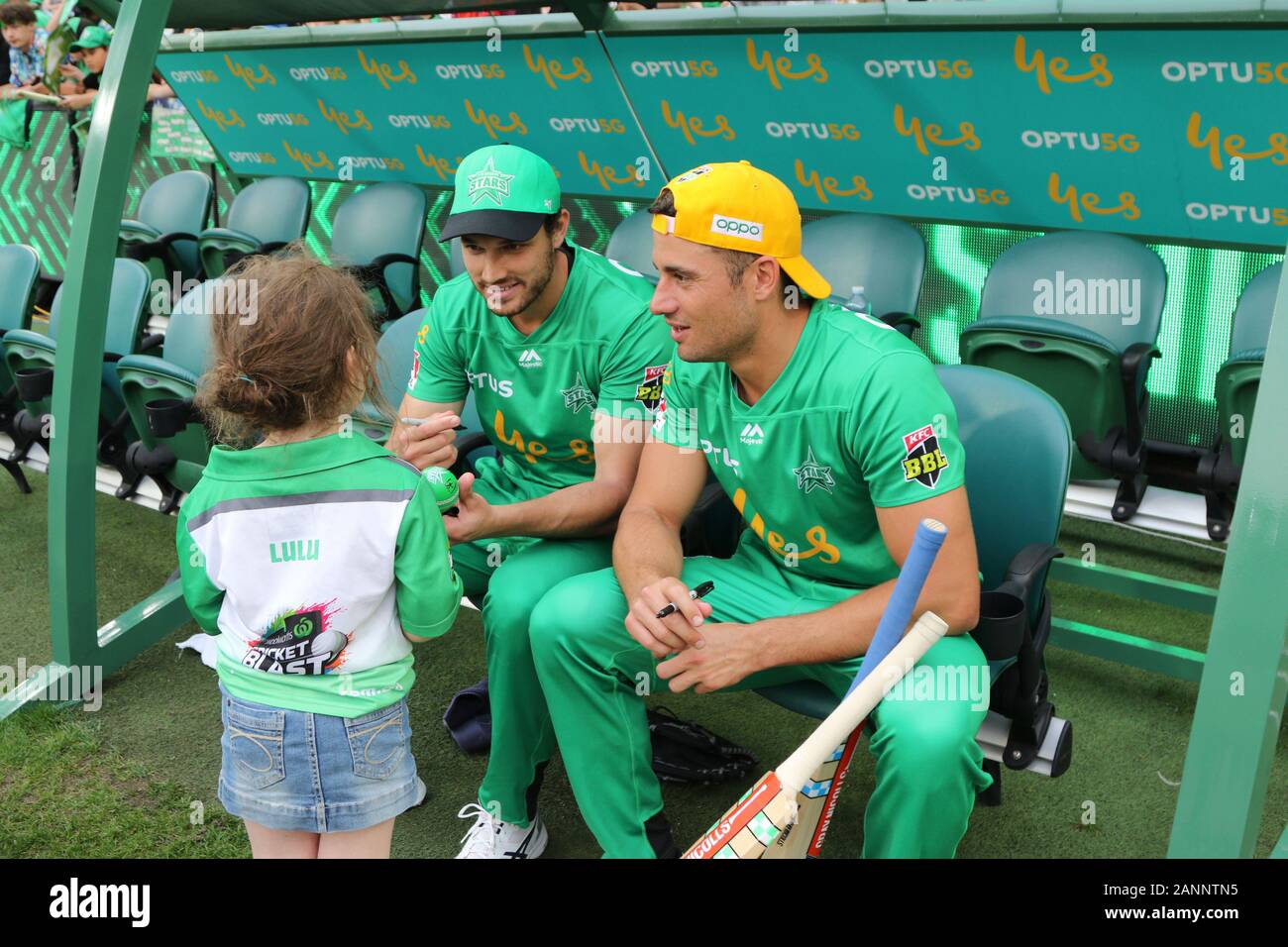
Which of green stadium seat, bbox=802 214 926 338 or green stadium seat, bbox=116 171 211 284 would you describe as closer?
green stadium seat, bbox=802 214 926 338

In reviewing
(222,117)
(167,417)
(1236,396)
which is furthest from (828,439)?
(222,117)

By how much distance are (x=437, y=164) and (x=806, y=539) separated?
4424 mm

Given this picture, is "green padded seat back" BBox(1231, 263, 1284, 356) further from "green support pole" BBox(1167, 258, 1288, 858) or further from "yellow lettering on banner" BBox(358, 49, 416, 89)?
"yellow lettering on banner" BBox(358, 49, 416, 89)

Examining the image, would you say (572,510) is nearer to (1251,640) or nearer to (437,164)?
(1251,640)

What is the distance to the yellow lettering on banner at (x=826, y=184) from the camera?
478 centimetres

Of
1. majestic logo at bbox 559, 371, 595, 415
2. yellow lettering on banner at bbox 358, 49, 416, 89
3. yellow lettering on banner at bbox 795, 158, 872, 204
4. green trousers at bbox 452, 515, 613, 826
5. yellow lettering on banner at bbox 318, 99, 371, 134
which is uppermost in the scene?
yellow lettering on banner at bbox 358, 49, 416, 89

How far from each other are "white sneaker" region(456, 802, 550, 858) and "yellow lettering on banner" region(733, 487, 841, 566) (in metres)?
0.83

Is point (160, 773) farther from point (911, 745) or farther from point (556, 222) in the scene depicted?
point (911, 745)

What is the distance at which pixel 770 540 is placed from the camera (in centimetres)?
241

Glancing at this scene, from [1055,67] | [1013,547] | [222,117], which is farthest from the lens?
[222,117]

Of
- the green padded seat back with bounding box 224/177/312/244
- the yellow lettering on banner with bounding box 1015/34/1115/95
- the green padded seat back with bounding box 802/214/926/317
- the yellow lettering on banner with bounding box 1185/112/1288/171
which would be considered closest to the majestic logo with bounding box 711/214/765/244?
the green padded seat back with bounding box 802/214/926/317

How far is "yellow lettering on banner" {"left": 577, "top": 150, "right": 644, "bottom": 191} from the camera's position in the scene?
546cm

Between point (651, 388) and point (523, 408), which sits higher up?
point (651, 388)
